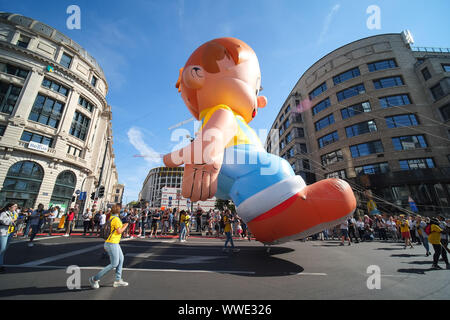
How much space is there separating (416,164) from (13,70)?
45.7 metres

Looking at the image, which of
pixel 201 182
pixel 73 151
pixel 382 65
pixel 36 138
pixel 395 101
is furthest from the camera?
pixel 73 151

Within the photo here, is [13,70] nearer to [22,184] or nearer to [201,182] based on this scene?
[22,184]

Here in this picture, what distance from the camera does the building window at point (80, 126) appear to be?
25.1 m

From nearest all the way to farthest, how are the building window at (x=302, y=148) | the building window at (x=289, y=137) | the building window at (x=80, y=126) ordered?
the building window at (x=80, y=126), the building window at (x=302, y=148), the building window at (x=289, y=137)

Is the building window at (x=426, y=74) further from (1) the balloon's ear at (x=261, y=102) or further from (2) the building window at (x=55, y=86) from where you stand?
(2) the building window at (x=55, y=86)

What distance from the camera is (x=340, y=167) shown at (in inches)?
880

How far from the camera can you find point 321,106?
2636 cm

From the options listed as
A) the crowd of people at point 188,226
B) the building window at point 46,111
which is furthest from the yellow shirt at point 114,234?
the building window at point 46,111

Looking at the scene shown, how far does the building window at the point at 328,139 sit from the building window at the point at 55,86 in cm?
3530

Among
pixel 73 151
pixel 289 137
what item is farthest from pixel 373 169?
pixel 73 151

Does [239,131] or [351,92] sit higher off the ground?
[351,92]

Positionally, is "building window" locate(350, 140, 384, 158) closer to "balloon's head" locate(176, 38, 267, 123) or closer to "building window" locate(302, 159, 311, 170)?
"building window" locate(302, 159, 311, 170)

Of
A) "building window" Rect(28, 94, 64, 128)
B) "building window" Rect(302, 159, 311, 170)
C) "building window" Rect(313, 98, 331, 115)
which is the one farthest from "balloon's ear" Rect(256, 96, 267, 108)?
"building window" Rect(28, 94, 64, 128)

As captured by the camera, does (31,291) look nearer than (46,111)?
Yes
